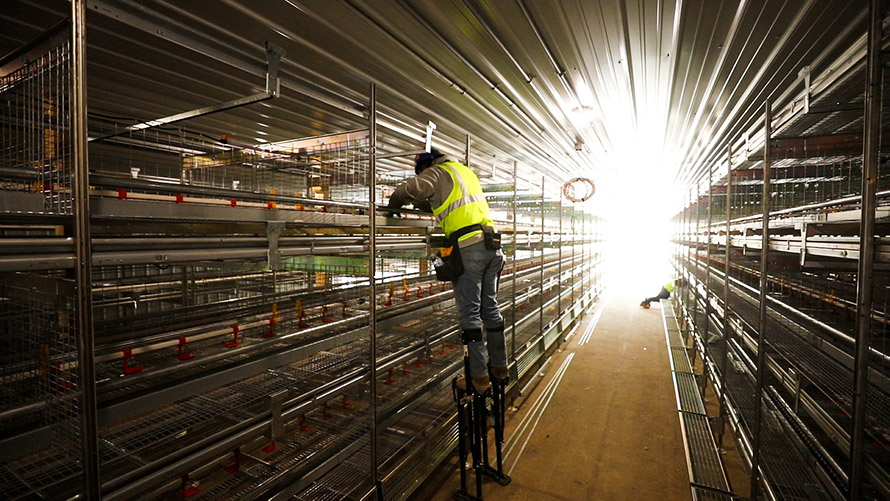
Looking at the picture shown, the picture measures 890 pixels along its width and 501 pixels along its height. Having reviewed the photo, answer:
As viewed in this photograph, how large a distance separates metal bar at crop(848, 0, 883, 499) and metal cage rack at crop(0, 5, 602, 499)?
2.28m

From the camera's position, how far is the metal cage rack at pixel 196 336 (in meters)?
1.28

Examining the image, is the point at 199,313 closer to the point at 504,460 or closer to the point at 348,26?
the point at 348,26

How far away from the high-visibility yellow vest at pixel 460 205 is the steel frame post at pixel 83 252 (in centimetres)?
190

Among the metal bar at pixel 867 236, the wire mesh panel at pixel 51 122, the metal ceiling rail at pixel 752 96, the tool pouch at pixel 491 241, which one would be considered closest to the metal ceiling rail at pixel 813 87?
the metal ceiling rail at pixel 752 96

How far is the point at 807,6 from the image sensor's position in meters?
2.10

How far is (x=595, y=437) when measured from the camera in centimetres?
372

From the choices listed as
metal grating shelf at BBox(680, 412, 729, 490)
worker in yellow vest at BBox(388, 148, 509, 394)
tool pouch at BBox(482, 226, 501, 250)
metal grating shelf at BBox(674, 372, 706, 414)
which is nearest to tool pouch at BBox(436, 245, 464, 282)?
worker in yellow vest at BBox(388, 148, 509, 394)

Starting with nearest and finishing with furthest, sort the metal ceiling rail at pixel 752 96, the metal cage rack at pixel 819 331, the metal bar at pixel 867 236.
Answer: the metal bar at pixel 867 236, the metal cage rack at pixel 819 331, the metal ceiling rail at pixel 752 96

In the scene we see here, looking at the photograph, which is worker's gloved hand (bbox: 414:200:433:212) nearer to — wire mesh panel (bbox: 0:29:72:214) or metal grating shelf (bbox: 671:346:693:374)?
wire mesh panel (bbox: 0:29:72:214)

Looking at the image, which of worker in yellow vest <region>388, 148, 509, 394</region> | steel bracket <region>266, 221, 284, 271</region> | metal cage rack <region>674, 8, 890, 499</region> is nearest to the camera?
metal cage rack <region>674, 8, 890, 499</region>

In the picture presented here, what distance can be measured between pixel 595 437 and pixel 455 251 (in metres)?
2.51

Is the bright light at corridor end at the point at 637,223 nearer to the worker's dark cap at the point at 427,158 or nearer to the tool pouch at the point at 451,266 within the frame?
the worker's dark cap at the point at 427,158

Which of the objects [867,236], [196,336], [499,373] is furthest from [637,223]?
[196,336]

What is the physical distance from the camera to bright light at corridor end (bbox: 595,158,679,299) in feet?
30.4
